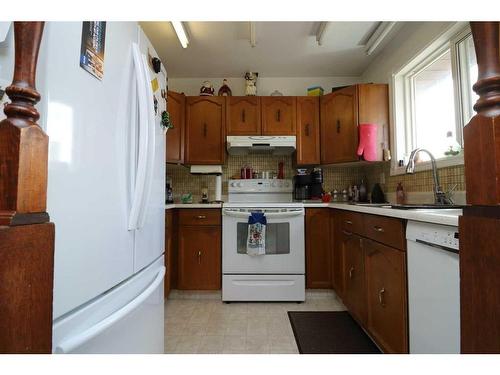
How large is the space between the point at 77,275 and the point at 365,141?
243cm

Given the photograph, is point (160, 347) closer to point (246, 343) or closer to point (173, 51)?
point (246, 343)

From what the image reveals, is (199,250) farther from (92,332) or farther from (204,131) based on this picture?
(92,332)

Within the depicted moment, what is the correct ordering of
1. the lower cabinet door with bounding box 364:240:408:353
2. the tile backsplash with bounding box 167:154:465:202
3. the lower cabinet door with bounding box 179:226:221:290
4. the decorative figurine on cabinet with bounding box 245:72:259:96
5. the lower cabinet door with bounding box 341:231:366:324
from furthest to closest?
1. the tile backsplash with bounding box 167:154:465:202
2. the decorative figurine on cabinet with bounding box 245:72:259:96
3. the lower cabinet door with bounding box 179:226:221:290
4. the lower cabinet door with bounding box 341:231:366:324
5. the lower cabinet door with bounding box 364:240:408:353

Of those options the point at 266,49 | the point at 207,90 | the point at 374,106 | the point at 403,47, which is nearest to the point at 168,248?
the point at 207,90

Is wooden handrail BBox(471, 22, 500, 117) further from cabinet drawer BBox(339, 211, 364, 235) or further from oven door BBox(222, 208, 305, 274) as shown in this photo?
oven door BBox(222, 208, 305, 274)

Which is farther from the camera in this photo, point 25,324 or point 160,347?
point 160,347

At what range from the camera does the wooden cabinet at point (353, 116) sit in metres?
2.43

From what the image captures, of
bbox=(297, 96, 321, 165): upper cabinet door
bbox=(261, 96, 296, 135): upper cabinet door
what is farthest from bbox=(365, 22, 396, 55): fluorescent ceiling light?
bbox=(261, 96, 296, 135): upper cabinet door

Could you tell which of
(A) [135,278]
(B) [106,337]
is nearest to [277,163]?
(A) [135,278]

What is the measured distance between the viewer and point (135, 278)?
2.89 feet

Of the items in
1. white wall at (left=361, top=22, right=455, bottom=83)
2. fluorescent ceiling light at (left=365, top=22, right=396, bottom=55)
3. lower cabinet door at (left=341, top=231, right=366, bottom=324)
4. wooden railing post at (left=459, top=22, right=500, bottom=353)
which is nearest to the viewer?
wooden railing post at (left=459, top=22, right=500, bottom=353)

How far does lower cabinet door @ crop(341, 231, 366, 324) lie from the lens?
1644 millimetres

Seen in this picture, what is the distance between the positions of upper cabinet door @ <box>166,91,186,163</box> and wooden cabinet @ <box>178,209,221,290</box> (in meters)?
0.63

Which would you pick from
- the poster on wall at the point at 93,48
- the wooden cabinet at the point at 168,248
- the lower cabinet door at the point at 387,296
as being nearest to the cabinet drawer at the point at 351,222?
the lower cabinet door at the point at 387,296
